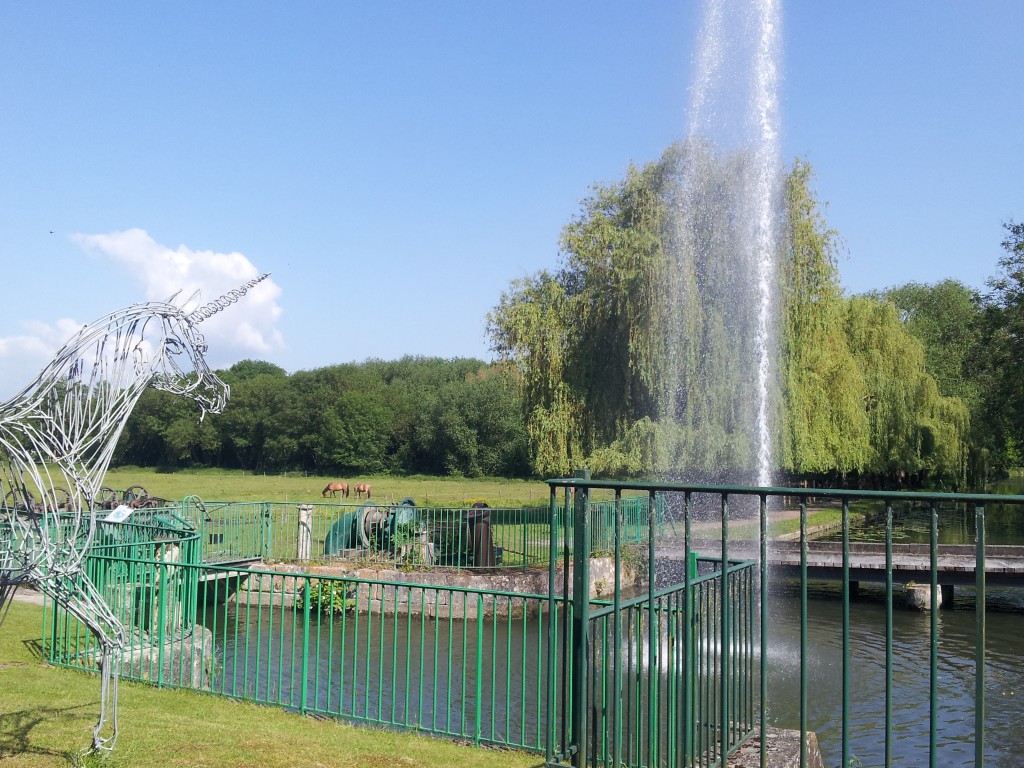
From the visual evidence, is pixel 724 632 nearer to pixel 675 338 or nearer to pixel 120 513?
pixel 120 513

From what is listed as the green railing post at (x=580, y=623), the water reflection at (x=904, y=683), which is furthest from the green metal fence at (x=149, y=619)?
the water reflection at (x=904, y=683)

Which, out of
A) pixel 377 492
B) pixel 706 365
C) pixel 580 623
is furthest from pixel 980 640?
pixel 377 492

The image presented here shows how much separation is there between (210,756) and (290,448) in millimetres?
77958

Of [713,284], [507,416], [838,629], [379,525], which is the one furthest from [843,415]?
[507,416]

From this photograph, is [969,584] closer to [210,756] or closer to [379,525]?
[379,525]

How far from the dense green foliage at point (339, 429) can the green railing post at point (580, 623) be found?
66.9m

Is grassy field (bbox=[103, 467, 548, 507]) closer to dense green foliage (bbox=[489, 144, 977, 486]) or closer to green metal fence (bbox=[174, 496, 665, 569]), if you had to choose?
dense green foliage (bbox=[489, 144, 977, 486])

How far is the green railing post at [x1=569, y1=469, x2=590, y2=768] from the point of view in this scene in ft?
14.3

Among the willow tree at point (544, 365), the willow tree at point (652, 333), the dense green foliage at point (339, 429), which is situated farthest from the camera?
the dense green foliage at point (339, 429)

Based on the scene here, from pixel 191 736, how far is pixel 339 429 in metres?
73.3

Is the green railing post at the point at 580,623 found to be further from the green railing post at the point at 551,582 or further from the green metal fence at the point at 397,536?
the green metal fence at the point at 397,536

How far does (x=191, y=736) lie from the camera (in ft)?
21.9

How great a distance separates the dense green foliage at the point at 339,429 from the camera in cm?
7556

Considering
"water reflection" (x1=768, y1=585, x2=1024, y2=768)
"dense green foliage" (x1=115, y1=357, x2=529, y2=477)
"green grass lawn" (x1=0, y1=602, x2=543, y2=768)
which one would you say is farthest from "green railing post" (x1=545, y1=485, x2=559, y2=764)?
"dense green foliage" (x1=115, y1=357, x2=529, y2=477)
